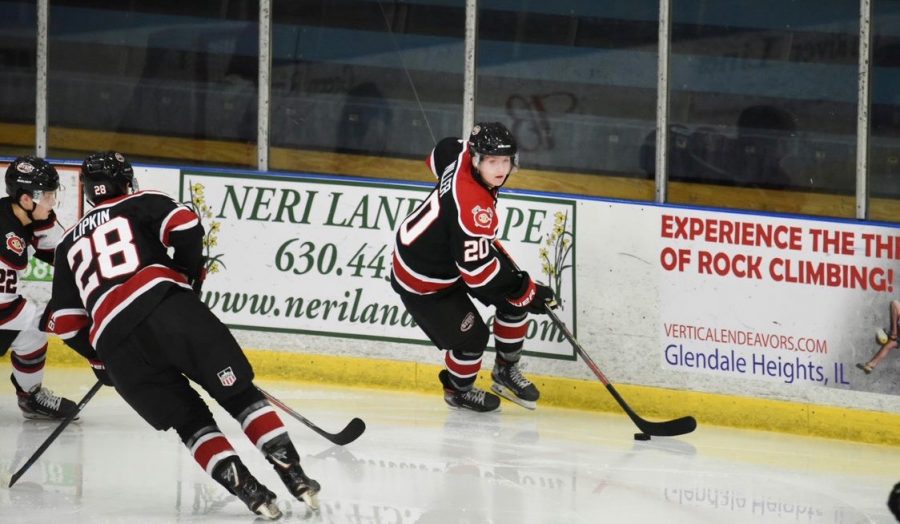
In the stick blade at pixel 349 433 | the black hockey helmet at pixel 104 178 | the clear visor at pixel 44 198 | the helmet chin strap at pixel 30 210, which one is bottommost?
the stick blade at pixel 349 433

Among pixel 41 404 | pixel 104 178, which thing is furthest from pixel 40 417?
pixel 104 178

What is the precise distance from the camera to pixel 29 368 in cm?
508

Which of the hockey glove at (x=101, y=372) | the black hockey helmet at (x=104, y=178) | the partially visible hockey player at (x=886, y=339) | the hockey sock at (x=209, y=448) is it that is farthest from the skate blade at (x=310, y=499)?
the partially visible hockey player at (x=886, y=339)

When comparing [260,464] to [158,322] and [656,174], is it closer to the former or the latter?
[158,322]

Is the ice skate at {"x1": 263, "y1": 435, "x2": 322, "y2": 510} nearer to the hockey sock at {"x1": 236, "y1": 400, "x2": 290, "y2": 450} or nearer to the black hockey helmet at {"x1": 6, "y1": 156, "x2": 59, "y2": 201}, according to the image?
the hockey sock at {"x1": 236, "y1": 400, "x2": 290, "y2": 450}

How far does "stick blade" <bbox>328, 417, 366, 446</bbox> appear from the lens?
4789mm

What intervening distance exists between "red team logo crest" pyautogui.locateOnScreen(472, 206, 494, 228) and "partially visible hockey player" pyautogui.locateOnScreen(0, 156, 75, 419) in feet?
4.84

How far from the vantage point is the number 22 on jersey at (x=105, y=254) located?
3740 mm

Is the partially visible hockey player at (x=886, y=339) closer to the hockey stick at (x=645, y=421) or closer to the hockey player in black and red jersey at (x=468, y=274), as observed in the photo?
the hockey stick at (x=645, y=421)

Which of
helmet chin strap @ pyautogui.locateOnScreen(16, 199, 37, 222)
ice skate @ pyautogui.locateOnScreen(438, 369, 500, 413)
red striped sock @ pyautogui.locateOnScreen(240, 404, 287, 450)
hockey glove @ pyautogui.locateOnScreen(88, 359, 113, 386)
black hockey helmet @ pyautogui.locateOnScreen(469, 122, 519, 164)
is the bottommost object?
ice skate @ pyautogui.locateOnScreen(438, 369, 500, 413)

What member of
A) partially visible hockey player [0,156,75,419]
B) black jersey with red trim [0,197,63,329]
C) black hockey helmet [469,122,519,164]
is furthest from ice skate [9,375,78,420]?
black hockey helmet [469,122,519,164]

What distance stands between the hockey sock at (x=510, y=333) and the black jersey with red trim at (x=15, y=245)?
1718mm

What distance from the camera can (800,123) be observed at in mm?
5641

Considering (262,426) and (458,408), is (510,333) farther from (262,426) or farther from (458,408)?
(262,426)
